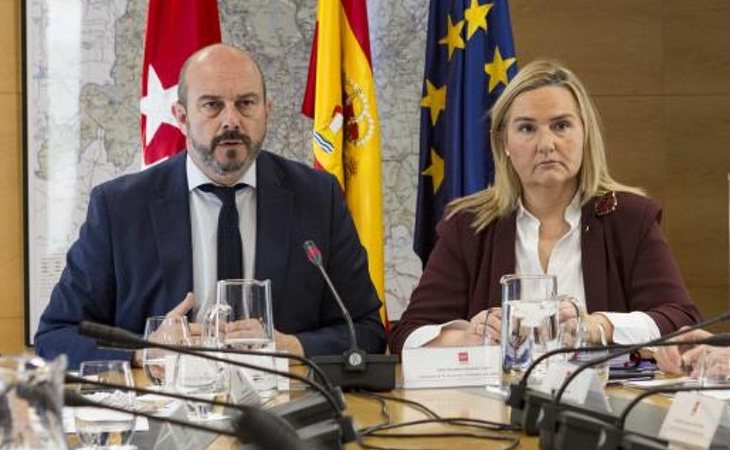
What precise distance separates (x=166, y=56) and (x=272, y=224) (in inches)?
49.5

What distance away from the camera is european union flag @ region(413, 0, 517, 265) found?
445cm

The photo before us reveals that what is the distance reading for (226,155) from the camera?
3.37 metres

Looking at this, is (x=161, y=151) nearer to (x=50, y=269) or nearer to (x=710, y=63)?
(x=50, y=269)

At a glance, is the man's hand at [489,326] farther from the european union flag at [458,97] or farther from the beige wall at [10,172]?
the beige wall at [10,172]

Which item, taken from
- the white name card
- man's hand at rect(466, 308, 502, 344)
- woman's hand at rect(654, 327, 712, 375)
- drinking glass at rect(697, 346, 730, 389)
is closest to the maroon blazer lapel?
man's hand at rect(466, 308, 502, 344)

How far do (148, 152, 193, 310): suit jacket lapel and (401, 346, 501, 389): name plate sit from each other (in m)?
1.01

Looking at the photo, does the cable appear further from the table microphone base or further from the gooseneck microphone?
the table microphone base

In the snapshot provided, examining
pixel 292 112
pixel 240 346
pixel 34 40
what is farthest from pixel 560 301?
pixel 34 40

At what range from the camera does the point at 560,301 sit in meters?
2.39

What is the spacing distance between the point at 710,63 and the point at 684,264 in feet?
2.83

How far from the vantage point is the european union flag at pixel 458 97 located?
4.45 metres

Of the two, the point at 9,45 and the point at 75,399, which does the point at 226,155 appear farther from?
the point at 75,399

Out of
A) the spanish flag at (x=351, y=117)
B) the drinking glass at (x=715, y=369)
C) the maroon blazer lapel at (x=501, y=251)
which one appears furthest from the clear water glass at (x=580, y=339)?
the spanish flag at (x=351, y=117)

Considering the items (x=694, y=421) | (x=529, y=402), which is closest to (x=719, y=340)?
(x=694, y=421)
